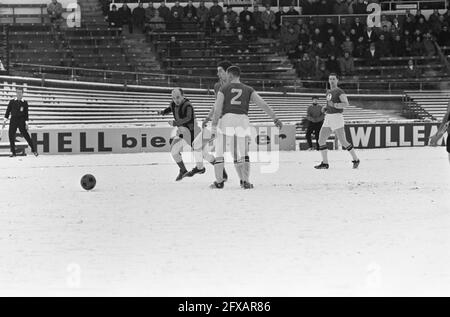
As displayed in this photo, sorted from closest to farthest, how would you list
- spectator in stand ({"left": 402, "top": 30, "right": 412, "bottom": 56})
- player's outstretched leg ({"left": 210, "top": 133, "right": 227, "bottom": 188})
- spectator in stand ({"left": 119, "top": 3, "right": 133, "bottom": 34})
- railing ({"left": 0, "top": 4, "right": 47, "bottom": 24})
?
player's outstretched leg ({"left": 210, "top": 133, "right": 227, "bottom": 188})
railing ({"left": 0, "top": 4, "right": 47, "bottom": 24})
spectator in stand ({"left": 119, "top": 3, "right": 133, "bottom": 34})
spectator in stand ({"left": 402, "top": 30, "right": 412, "bottom": 56})

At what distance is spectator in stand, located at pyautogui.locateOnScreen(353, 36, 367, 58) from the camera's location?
114 ft

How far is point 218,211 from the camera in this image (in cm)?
1265

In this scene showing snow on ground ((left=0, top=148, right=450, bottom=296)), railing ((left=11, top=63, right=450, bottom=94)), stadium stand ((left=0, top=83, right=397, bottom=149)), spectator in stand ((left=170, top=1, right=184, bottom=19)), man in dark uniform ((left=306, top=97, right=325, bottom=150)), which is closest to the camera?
snow on ground ((left=0, top=148, right=450, bottom=296))

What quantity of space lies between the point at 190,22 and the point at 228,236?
25.2 meters

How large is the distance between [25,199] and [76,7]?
20.7 meters

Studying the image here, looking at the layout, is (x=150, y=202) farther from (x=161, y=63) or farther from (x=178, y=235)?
(x=161, y=63)

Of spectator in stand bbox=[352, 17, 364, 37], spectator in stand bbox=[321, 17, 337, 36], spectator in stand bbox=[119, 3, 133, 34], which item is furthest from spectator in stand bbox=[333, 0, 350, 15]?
spectator in stand bbox=[119, 3, 133, 34]

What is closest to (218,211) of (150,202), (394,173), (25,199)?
(150,202)

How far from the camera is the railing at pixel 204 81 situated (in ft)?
107

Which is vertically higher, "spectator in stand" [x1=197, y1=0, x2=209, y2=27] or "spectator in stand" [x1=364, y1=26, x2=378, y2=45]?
"spectator in stand" [x1=197, y1=0, x2=209, y2=27]

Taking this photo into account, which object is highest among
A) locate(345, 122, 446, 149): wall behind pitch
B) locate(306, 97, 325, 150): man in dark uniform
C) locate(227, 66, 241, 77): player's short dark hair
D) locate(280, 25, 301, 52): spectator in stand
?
locate(280, 25, 301, 52): spectator in stand

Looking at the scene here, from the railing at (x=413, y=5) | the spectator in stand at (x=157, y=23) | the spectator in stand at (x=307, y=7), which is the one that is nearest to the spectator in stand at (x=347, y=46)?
the spectator in stand at (x=307, y=7)

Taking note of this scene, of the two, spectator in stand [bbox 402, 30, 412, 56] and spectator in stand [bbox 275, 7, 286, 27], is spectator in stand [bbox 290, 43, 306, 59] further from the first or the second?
spectator in stand [bbox 402, 30, 412, 56]

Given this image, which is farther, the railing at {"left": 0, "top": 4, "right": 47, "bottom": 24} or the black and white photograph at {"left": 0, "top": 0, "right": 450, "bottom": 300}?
the railing at {"left": 0, "top": 4, "right": 47, "bottom": 24}
